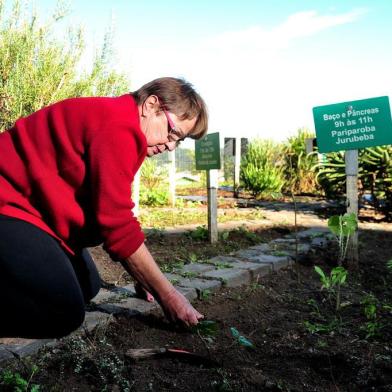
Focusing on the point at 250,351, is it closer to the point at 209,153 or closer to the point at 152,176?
the point at 209,153

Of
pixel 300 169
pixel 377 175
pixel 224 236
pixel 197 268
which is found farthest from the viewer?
pixel 300 169

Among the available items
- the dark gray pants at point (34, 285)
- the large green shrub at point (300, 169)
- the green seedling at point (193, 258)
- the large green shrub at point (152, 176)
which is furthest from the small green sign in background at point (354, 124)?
the large green shrub at point (300, 169)

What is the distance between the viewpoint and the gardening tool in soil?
218 centimetres

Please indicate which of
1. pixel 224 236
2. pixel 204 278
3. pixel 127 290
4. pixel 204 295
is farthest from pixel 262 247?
pixel 127 290

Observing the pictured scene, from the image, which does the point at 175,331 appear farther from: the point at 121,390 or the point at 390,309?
the point at 390,309

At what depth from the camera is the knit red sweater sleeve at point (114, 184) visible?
1652 millimetres

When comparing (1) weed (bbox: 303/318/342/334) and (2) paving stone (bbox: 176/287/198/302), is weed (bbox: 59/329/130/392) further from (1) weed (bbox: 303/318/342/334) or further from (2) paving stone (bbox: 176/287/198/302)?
(1) weed (bbox: 303/318/342/334)

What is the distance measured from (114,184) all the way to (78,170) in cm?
16

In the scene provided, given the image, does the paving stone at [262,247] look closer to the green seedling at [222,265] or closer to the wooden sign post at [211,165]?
the wooden sign post at [211,165]

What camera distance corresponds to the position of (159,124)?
1.95 m

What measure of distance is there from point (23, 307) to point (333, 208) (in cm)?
727

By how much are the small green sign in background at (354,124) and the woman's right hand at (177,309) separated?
2921 mm

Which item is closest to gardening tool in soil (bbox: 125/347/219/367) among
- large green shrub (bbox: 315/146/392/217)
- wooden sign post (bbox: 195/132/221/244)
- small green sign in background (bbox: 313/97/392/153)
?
small green sign in background (bbox: 313/97/392/153)

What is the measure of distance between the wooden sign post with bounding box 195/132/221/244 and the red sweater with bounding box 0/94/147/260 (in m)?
3.29
